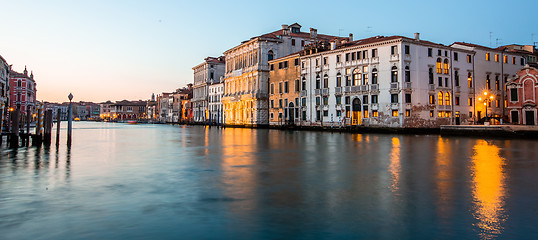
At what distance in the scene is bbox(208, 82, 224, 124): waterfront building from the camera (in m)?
80.6

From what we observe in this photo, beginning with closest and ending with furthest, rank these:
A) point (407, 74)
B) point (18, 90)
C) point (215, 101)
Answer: point (407, 74)
point (18, 90)
point (215, 101)

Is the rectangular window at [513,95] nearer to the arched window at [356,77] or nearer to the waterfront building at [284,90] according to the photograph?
the arched window at [356,77]

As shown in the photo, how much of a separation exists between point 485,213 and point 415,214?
1.02 metres

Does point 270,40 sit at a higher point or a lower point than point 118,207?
higher

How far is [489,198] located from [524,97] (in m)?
39.4

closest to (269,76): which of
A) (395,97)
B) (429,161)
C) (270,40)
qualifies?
(270,40)

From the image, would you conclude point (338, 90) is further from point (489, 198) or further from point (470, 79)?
point (489, 198)

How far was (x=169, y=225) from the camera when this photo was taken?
5.25 m

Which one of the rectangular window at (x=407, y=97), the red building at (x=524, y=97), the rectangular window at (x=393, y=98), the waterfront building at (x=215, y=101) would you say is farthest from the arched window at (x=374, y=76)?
the waterfront building at (x=215, y=101)

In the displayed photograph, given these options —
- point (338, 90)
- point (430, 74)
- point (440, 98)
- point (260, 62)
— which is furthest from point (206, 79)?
point (440, 98)

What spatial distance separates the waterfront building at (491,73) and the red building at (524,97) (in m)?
2.85

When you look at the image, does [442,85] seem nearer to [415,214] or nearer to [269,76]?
[269,76]

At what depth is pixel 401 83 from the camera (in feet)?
132

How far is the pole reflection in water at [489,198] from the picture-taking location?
501 centimetres
